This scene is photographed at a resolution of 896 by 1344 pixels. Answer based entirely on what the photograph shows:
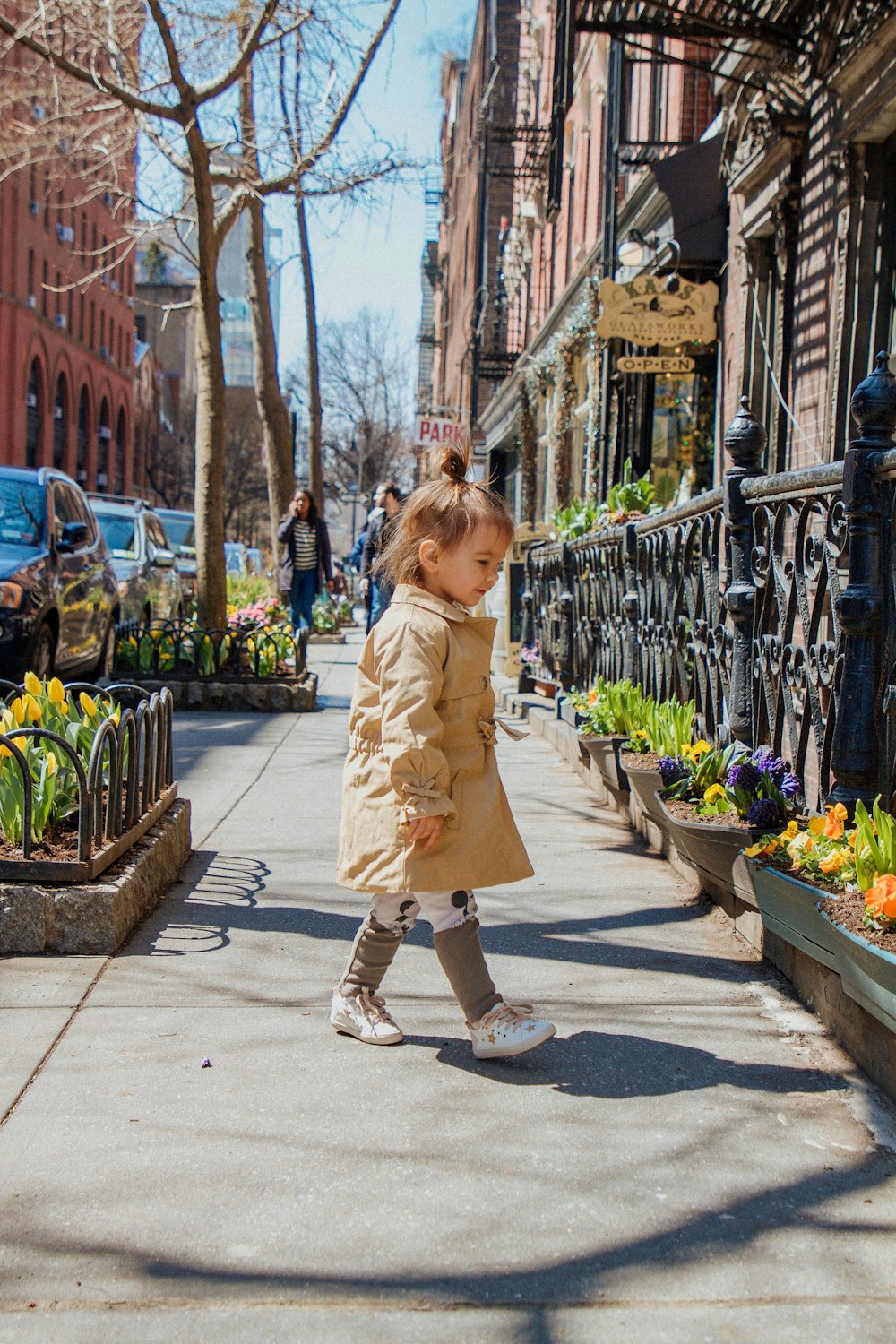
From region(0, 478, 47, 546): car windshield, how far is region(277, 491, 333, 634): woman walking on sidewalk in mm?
3788

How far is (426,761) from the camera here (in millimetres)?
3100

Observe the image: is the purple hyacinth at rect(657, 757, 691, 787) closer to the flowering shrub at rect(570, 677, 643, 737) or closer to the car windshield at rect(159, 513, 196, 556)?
the flowering shrub at rect(570, 677, 643, 737)

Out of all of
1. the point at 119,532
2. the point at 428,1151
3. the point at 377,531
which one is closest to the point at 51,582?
the point at 377,531

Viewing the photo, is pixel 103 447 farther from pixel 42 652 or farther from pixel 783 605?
pixel 783 605

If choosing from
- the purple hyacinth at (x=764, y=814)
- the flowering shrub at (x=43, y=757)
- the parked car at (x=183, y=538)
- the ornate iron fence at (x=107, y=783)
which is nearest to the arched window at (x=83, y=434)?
the parked car at (x=183, y=538)

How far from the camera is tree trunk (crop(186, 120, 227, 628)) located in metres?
11.4

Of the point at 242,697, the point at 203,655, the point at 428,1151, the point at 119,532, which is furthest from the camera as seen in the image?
the point at 119,532

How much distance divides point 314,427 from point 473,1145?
24.1 m

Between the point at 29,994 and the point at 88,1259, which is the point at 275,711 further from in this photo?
the point at 88,1259

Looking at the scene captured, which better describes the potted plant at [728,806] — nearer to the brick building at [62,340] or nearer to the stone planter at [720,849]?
the stone planter at [720,849]

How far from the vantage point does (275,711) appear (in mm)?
10734

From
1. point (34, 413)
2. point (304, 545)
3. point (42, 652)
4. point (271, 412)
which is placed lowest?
point (42, 652)

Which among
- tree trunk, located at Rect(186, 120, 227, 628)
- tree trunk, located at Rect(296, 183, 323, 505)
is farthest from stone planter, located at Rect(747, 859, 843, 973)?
tree trunk, located at Rect(296, 183, 323, 505)

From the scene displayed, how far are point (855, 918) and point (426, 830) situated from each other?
1.03 m
